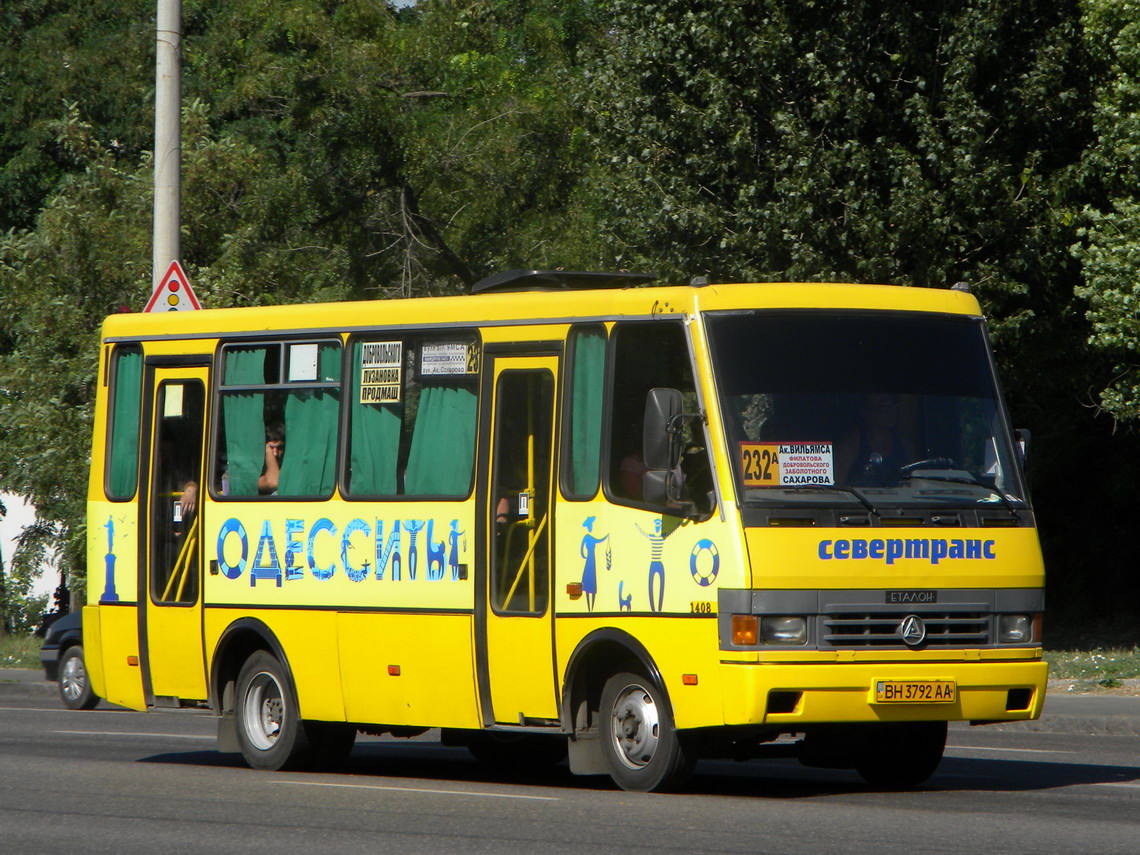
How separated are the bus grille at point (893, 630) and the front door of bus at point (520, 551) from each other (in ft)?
5.71

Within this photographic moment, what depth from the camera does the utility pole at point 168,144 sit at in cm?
1841

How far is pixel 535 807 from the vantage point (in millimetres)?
10602

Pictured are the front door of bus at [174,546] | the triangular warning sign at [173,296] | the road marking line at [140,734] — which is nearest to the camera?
the front door of bus at [174,546]

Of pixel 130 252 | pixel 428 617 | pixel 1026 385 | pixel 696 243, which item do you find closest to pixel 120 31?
pixel 130 252

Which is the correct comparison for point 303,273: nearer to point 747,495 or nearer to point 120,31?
point 120,31

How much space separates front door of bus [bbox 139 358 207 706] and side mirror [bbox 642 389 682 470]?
4.25 meters

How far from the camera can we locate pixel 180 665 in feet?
44.9

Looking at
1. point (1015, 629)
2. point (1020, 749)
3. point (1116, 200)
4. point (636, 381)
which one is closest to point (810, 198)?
point (1116, 200)

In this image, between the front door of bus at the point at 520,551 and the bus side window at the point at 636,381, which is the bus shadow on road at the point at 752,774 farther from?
the bus side window at the point at 636,381

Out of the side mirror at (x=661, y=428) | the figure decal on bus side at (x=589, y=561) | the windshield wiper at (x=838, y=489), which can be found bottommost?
the figure decal on bus side at (x=589, y=561)

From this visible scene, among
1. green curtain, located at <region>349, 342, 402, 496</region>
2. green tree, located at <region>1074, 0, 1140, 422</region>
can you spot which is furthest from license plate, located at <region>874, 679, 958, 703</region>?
green tree, located at <region>1074, 0, 1140, 422</region>

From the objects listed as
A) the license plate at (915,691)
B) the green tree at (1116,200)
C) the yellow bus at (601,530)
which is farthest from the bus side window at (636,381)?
the green tree at (1116,200)

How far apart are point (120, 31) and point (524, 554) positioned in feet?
88.5

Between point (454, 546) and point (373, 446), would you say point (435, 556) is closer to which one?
point (454, 546)
